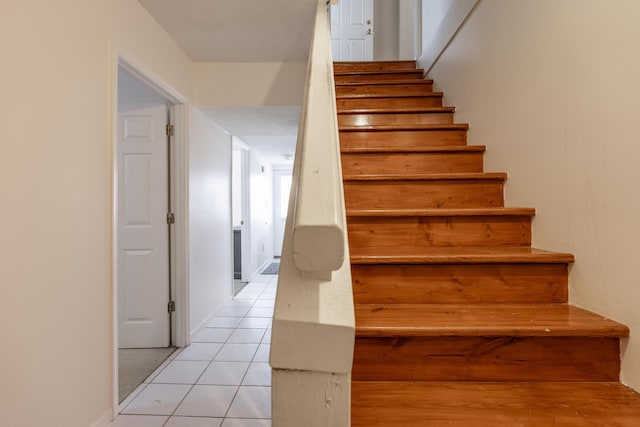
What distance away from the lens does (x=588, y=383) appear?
3.04ft

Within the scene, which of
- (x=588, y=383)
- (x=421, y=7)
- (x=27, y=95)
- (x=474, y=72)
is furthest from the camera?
(x=421, y=7)

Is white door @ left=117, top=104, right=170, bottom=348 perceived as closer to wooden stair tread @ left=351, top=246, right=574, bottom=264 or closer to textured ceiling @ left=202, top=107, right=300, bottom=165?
textured ceiling @ left=202, top=107, right=300, bottom=165

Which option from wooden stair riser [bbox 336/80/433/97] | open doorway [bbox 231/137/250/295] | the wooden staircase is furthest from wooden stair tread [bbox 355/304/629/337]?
open doorway [bbox 231/137/250/295]

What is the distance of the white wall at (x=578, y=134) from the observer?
3.19 ft

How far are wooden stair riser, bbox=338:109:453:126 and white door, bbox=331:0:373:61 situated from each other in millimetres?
2747

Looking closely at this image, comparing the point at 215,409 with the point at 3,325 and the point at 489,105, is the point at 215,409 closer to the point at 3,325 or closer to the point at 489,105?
the point at 3,325

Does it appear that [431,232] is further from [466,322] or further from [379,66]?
[379,66]

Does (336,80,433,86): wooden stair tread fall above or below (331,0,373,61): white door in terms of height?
below

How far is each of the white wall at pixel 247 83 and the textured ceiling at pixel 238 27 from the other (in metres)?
0.06

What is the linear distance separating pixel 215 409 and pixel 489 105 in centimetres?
216

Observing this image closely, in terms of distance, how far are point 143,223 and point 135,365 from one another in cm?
102

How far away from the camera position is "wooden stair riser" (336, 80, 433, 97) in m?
2.84

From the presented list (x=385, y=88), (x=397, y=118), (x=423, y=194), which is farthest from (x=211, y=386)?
(x=385, y=88)

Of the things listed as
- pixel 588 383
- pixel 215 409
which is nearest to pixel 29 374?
pixel 215 409
